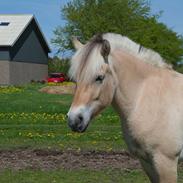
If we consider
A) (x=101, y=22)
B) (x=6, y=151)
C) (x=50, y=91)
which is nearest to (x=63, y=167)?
(x=6, y=151)

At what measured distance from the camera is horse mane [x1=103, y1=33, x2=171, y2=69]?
545 centimetres

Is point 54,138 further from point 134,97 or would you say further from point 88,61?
point 88,61

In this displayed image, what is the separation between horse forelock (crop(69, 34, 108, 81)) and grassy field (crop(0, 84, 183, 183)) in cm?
337

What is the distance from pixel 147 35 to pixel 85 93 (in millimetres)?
51444

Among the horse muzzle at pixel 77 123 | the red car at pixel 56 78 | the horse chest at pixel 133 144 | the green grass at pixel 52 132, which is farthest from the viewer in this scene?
the red car at pixel 56 78

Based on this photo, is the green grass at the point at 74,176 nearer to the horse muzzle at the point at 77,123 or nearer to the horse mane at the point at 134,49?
the horse mane at the point at 134,49

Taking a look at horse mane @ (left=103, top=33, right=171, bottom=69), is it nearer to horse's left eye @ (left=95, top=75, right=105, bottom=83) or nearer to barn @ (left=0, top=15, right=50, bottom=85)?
horse's left eye @ (left=95, top=75, right=105, bottom=83)

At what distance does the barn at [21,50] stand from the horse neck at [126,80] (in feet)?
156

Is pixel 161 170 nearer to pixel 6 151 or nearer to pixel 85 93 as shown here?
pixel 85 93

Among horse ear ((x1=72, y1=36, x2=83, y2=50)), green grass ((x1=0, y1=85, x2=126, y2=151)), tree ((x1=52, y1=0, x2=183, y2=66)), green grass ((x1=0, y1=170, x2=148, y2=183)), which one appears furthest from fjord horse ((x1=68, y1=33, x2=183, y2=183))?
tree ((x1=52, y1=0, x2=183, y2=66))

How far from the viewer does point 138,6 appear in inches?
2267

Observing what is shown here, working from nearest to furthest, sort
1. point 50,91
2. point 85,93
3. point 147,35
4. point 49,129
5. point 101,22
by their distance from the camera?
point 85,93, point 49,129, point 50,91, point 101,22, point 147,35

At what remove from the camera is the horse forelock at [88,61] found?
5035 millimetres

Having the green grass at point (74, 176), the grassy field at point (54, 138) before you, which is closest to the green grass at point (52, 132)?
the grassy field at point (54, 138)
